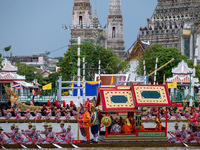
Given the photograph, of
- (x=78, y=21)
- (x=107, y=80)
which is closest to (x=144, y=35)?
(x=78, y=21)

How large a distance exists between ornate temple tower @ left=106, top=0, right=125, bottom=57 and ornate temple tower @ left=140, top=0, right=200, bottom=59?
6.48 meters

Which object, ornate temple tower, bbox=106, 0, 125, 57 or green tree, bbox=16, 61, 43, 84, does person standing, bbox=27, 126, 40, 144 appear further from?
ornate temple tower, bbox=106, 0, 125, 57

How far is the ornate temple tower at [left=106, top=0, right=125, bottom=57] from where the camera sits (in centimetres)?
13625

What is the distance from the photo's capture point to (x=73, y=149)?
76.1ft

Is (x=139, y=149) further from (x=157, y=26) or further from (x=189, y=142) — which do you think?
(x=157, y=26)

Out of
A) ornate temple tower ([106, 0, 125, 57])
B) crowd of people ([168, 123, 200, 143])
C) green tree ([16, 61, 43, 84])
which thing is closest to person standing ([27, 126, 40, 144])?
crowd of people ([168, 123, 200, 143])

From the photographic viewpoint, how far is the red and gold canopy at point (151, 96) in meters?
23.0

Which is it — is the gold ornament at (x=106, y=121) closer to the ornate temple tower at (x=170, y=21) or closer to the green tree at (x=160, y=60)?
the green tree at (x=160, y=60)

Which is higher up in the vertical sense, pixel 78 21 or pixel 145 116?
pixel 78 21

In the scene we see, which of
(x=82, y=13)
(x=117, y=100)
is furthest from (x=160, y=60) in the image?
(x=117, y=100)

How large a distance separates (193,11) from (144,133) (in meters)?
114

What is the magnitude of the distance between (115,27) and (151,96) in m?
115

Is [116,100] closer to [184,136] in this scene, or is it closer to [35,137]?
[184,136]

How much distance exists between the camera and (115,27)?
137500 millimetres
